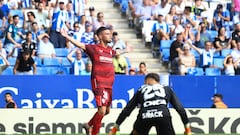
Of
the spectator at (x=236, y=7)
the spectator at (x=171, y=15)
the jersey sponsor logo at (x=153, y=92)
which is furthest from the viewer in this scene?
the spectator at (x=236, y=7)

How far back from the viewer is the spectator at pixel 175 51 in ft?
77.4

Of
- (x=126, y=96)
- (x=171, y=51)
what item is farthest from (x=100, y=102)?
(x=171, y=51)

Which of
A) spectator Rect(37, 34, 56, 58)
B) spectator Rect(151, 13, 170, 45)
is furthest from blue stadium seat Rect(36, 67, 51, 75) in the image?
spectator Rect(151, 13, 170, 45)

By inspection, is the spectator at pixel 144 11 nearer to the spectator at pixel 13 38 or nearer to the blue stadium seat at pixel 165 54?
the blue stadium seat at pixel 165 54

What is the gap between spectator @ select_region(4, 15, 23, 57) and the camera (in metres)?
22.9

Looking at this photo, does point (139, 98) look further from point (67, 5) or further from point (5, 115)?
point (67, 5)

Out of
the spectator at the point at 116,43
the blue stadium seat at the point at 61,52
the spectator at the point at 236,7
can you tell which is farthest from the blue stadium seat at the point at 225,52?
the blue stadium seat at the point at 61,52

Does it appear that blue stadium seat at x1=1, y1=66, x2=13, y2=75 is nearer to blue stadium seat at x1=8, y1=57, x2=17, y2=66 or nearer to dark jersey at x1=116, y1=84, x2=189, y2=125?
blue stadium seat at x1=8, y1=57, x2=17, y2=66

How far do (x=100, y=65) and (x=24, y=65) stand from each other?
20.6 feet

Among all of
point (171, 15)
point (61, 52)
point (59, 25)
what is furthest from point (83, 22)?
point (171, 15)

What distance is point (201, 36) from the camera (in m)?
25.3

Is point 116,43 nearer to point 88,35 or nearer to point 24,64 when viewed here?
point 88,35

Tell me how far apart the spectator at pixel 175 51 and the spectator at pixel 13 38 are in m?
3.87

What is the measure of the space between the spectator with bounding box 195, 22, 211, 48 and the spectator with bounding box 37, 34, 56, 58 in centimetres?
428
